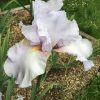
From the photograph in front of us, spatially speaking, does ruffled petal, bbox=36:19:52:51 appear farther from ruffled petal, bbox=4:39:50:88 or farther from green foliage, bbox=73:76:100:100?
green foliage, bbox=73:76:100:100

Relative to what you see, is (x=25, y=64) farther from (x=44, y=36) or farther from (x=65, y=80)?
(x=65, y=80)

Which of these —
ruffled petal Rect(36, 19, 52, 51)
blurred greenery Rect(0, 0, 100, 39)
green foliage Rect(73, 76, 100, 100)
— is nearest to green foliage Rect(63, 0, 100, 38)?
blurred greenery Rect(0, 0, 100, 39)

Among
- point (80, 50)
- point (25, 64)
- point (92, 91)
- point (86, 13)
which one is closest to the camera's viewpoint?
point (25, 64)

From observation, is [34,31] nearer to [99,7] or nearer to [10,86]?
[10,86]

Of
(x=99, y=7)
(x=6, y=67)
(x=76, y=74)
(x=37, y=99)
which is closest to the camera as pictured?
(x=6, y=67)

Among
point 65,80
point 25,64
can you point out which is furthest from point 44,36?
point 65,80

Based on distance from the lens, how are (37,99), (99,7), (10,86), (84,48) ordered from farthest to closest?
1. (99,7)
2. (37,99)
3. (10,86)
4. (84,48)

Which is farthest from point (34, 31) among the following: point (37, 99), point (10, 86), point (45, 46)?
point (37, 99)
